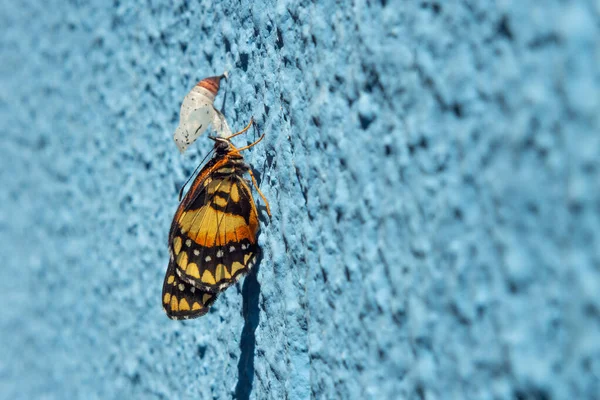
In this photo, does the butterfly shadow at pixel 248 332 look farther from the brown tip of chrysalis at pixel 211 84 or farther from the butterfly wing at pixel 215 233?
the brown tip of chrysalis at pixel 211 84

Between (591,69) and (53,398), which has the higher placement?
(591,69)

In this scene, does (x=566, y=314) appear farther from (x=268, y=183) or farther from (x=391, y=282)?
(x=268, y=183)

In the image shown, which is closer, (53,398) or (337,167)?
(337,167)

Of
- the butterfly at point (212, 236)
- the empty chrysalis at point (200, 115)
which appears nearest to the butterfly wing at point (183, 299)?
the butterfly at point (212, 236)

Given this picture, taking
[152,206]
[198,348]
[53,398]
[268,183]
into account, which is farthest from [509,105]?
[53,398]

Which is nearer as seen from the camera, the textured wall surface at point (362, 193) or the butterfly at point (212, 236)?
the textured wall surface at point (362, 193)

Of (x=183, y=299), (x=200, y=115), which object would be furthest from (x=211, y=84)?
(x=183, y=299)

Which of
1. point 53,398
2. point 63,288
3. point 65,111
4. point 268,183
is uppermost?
point 65,111
